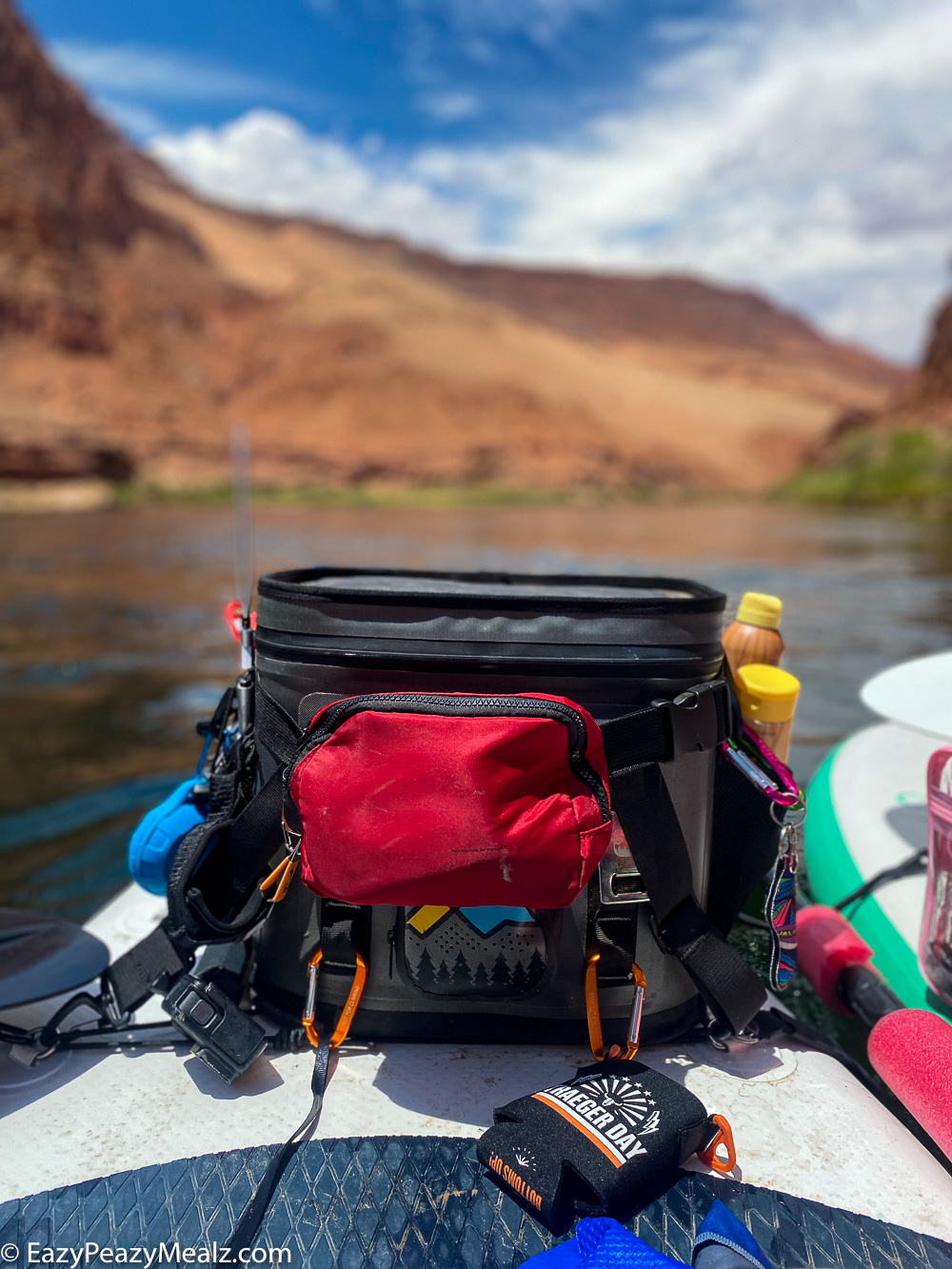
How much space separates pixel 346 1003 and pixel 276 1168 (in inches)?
10.3

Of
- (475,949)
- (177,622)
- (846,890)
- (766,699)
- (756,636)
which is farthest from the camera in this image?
(177,622)

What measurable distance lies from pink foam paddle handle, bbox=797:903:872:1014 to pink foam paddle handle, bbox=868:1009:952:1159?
1.17 feet

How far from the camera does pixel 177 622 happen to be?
797 cm

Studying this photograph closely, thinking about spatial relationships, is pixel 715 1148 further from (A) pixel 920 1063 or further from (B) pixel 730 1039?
(A) pixel 920 1063

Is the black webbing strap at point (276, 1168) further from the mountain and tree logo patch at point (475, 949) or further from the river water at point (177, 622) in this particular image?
the river water at point (177, 622)

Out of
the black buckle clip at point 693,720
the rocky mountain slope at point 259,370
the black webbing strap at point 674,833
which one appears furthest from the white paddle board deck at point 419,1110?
the rocky mountain slope at point 259,370

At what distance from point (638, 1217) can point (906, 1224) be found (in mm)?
340

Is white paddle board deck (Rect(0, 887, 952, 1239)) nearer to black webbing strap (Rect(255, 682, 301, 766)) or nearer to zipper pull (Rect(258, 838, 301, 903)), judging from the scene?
zipper pull (Rect(258, 838, 301, 903))

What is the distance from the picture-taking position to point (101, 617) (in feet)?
27.1

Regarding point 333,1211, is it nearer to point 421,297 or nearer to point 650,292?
point 421,297

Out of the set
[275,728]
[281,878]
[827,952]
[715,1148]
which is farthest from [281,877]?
[827,952]

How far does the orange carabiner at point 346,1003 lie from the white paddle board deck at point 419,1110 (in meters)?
0.05

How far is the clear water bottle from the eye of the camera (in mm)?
1651

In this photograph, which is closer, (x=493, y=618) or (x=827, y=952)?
(x=493, y=618)
